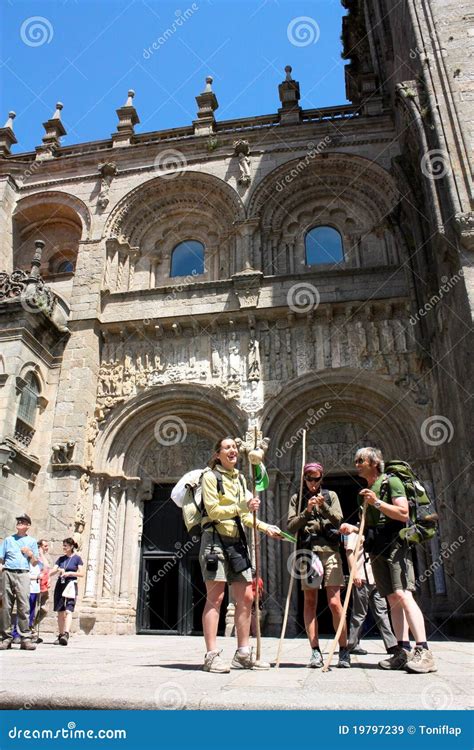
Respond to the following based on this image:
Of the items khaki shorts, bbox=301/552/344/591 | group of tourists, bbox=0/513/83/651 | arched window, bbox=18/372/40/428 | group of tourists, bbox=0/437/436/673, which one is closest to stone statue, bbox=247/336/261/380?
arched window, bbox=18/372/40/428

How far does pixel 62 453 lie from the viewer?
44.4 feet

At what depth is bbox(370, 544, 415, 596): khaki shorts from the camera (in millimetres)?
4758

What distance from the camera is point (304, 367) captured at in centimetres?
1369

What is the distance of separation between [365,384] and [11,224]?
462 inches

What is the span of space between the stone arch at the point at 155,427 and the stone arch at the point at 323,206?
163 inches

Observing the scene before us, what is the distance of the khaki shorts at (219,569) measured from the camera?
15.6ft

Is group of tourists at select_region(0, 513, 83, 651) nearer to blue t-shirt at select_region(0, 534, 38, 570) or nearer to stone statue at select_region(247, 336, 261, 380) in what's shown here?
blue t-shirt at select_region(0, 534, 38, 570)

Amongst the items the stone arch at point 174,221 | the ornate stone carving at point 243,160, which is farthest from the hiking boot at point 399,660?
the ornate stone carving at point 243,160

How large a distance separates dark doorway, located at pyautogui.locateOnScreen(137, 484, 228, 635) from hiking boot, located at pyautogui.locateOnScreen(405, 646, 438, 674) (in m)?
9.05

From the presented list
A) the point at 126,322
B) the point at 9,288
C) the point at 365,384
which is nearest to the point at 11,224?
the point at 9,288

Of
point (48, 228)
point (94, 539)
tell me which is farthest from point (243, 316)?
point (48, 228)

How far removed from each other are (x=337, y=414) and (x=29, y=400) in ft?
23.6

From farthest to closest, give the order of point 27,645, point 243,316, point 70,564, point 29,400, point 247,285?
point 247,285, point 243,316, point 29,400, point 70,564, point 27,645

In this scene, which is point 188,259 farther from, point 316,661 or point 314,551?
A: point 316,661
